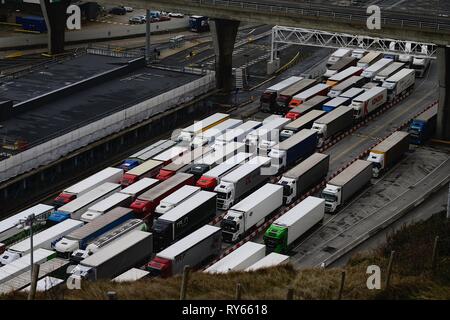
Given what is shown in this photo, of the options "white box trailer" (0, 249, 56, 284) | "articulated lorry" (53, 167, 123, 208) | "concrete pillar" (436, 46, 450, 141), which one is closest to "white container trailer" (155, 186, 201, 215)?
"articulated lorry" (53, 167, 123, 208)

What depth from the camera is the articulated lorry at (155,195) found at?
234 ft

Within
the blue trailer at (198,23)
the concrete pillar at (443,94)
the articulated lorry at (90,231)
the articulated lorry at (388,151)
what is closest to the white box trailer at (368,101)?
the concrete pillar at (443,94)

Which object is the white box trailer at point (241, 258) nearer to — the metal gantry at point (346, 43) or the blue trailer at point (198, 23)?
the metal gantry at point (346, 43)

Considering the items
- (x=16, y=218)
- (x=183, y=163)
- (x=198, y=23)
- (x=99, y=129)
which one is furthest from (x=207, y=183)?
(x=198, y=23)

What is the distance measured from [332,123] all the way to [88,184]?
2819cm

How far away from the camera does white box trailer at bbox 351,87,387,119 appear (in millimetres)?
97644

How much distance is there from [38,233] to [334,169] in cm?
3133

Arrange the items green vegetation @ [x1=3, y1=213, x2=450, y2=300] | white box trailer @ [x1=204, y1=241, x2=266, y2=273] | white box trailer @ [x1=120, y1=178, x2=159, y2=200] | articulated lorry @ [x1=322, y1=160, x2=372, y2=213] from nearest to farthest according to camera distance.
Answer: green vegetation @ [x1=3, y1=213, x2=450, y2=300], white box trailer @ [x1=204, y1=241, x2=266, y2=273], white box trailer @ [x1=120, y1=178, x2=159, y2=200], articulated lorry @ [x1=322, y1=160, x2=372, y2=213]

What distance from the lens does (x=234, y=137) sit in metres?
86.6

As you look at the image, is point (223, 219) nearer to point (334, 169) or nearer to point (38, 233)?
point (38, 233)

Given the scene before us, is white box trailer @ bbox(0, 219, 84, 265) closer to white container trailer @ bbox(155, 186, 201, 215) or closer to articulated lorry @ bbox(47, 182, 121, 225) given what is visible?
articulated lorry @ bbox(47, 182, 121, 225)

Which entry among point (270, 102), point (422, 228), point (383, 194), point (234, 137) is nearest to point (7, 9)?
point (270, 102)

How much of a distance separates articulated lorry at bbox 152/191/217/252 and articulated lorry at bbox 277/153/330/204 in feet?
22.6

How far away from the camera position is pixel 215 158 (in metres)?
81.4
